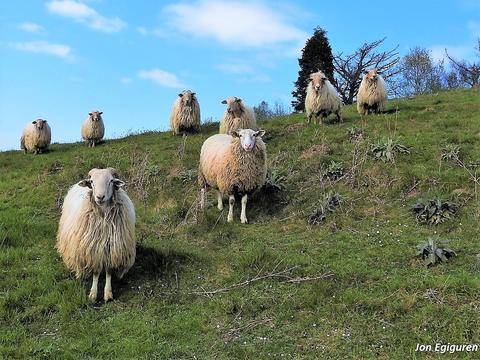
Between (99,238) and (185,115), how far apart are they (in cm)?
1115

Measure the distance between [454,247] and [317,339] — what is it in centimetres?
330

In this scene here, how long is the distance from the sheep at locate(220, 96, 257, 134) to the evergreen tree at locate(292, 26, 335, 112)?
81.2 feet

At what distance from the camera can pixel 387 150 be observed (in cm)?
1273

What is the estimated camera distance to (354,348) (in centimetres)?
628

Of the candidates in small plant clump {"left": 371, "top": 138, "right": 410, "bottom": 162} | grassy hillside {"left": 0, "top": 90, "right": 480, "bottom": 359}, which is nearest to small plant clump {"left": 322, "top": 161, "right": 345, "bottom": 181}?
grassy hillside {"left": 0, "top": 90, "right": 480, "bottom": 359}

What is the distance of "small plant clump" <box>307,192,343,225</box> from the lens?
1064cm

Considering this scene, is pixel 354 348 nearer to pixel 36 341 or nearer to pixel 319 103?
pixel 36 341

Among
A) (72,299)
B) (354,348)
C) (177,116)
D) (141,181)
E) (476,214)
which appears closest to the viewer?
(354,348)

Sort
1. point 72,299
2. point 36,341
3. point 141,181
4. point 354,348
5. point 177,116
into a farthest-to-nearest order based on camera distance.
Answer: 1. point 177,116
2. point 141,181
3. point 72,299
4. point 36,341
5. point 354,348

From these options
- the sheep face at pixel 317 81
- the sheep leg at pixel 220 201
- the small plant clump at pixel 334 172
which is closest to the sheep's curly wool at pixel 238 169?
the sheep leg at pixel 220 201

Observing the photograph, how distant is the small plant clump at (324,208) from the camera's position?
10.6 meters

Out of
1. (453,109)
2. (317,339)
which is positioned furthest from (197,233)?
(453,109)

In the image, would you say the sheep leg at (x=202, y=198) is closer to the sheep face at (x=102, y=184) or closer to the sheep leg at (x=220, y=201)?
the sheep leg at (x=220, y=201)

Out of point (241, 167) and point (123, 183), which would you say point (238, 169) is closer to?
point (241, 167)
